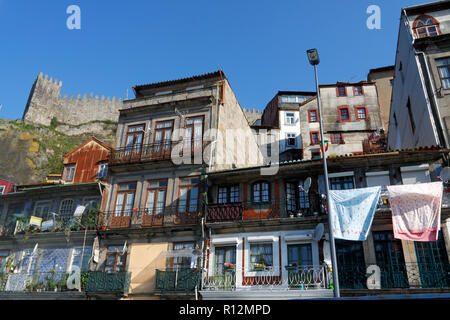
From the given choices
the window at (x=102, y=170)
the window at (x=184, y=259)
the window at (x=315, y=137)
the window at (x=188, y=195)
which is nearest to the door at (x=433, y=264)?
the window at (x=184, y=259)

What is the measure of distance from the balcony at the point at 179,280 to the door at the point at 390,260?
30.3ft

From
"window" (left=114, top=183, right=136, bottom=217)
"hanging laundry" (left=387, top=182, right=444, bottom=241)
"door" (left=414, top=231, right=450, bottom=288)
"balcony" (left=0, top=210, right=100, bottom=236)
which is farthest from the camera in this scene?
"balcony" (left=0, top=210, right=100, bottom=236)

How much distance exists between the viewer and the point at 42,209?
1099 inches

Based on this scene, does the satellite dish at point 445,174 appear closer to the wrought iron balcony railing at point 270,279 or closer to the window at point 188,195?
the wrought iron balcony railing at point 270,279

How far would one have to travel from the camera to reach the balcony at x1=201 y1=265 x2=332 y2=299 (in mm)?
18266

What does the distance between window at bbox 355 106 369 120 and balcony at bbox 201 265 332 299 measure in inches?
1103

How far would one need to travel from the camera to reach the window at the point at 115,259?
2306 cm

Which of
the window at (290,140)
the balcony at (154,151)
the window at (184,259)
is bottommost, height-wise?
the window at (184,259)

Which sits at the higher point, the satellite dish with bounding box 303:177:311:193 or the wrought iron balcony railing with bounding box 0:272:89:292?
the satellite dish with bounding box 303:177:311:193

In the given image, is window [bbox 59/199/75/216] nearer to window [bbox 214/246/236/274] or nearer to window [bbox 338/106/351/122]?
window [bbox 214/246/236/274]

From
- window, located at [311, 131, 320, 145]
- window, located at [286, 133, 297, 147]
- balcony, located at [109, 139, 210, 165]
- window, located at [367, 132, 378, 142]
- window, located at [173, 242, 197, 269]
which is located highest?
window, located at [286, 133, 297, 147]

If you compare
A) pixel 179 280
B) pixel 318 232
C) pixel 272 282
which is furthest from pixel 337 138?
pixel 179 280

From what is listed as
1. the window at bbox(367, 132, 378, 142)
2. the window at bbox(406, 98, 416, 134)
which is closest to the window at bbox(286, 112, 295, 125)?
the window at bbox(367, 132, 378, 142)

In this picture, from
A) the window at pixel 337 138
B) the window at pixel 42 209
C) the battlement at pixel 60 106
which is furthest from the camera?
the battlement at pixel 60 106
